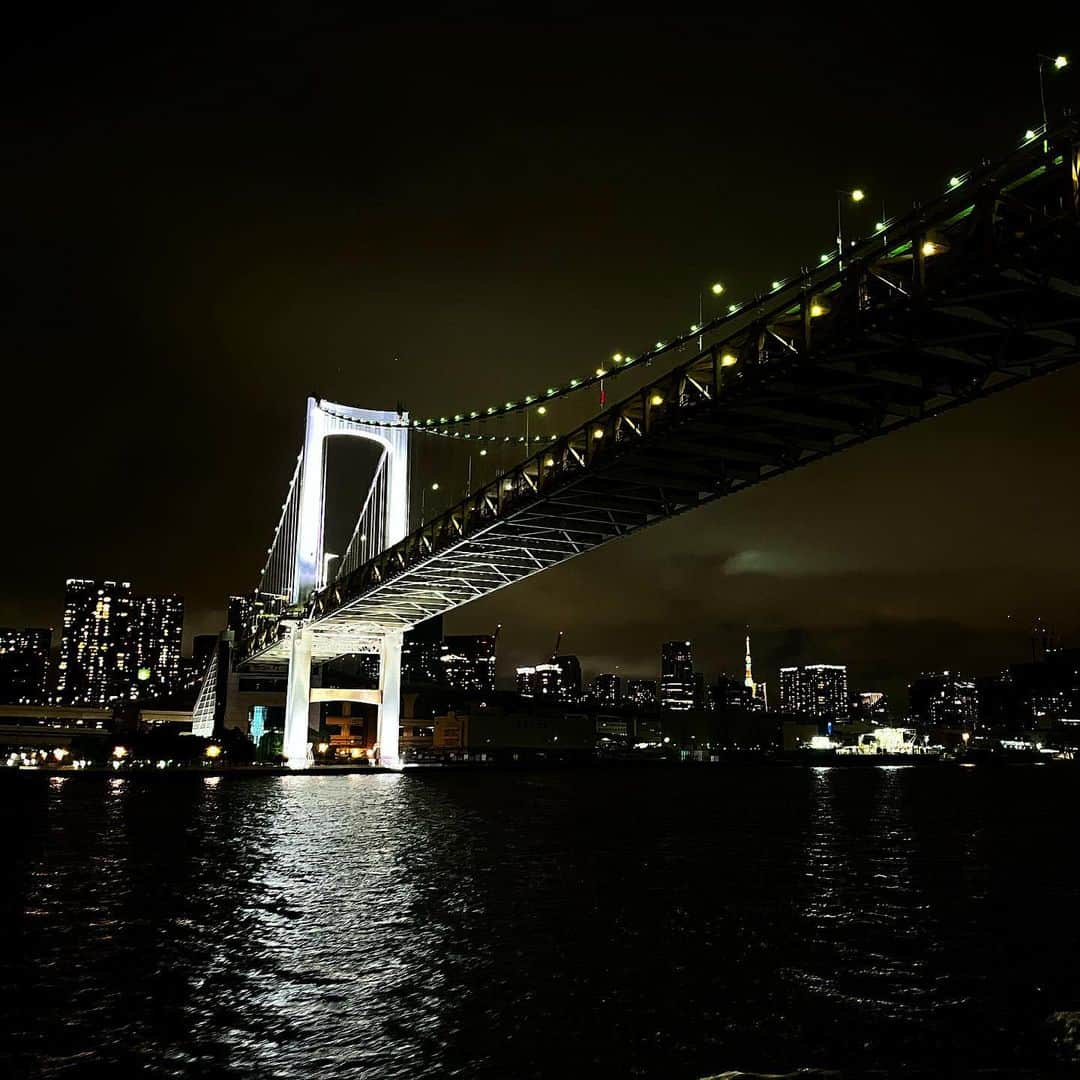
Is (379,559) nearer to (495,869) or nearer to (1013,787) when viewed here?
(495,869)

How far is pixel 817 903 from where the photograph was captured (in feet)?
66.6

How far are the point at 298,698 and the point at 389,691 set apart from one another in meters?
6.36

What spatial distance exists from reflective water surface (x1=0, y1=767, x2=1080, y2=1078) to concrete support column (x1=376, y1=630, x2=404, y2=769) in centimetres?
3358

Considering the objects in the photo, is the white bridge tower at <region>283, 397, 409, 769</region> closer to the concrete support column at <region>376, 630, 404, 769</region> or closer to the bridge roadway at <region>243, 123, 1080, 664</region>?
the concrete support column at <region>376, 630, 404, 769</region>

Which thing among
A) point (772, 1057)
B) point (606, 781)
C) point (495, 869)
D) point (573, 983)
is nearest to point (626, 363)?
point (495, 869)

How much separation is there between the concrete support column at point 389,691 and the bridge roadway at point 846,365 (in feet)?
90.6

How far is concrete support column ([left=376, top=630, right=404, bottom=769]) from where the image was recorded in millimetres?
68000

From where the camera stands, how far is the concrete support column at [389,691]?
223ft

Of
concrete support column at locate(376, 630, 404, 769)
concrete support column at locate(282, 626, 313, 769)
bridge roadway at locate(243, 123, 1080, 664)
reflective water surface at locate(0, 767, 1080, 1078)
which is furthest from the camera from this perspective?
concrete support column at locate(376, 630, 404, 769)

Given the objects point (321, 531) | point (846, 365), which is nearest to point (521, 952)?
point (846, 365)

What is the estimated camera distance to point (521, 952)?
15.3 m

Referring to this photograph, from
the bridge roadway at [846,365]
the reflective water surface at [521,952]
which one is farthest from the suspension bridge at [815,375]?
the reflective water surface at [521,952]

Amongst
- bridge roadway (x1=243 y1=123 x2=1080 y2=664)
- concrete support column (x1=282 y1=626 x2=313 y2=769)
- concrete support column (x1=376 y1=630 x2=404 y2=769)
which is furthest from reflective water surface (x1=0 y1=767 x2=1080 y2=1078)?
concrete support column (x1=376 y1=630 x2=404 y2=769)

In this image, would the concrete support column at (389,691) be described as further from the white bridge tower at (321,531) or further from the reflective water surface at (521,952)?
the reflective water surface at (521,952)
